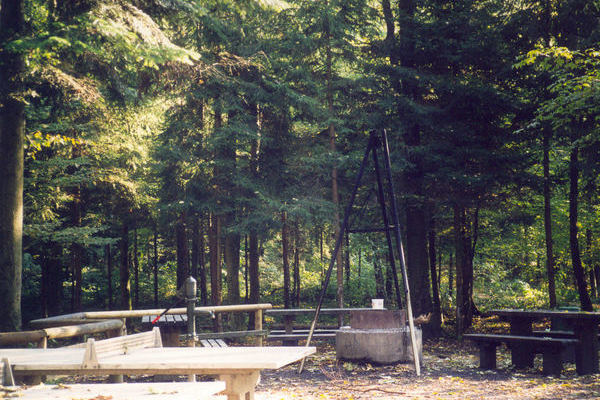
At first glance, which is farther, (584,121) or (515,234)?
(515,234)

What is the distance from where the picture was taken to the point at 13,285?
26.2 feet

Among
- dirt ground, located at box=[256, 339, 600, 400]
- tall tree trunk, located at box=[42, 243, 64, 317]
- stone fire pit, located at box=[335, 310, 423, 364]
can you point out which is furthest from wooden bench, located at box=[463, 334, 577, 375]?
tall tree trunk, located at box=[42, 243, 64, 317]

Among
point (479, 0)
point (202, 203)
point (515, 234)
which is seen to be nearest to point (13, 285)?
point (202, 203)

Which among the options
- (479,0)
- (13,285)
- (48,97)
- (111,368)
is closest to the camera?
(111,368)

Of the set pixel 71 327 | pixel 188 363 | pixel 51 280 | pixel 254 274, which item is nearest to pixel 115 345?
pixel 188 363

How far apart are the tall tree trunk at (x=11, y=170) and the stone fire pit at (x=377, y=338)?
502 centimetres

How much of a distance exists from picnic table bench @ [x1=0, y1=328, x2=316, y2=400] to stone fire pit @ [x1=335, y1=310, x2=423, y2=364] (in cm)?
483

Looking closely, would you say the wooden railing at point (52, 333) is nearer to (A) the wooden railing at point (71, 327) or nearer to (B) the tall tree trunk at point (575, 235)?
(A) the wooden railing at point (71, 327)

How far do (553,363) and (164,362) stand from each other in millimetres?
6503

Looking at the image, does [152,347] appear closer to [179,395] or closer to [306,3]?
[179,395]

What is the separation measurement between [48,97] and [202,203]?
5763mm

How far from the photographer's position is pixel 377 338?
8.88 meters

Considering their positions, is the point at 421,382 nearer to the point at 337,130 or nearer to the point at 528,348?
the point at 528,348

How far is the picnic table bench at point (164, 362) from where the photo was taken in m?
3.68
